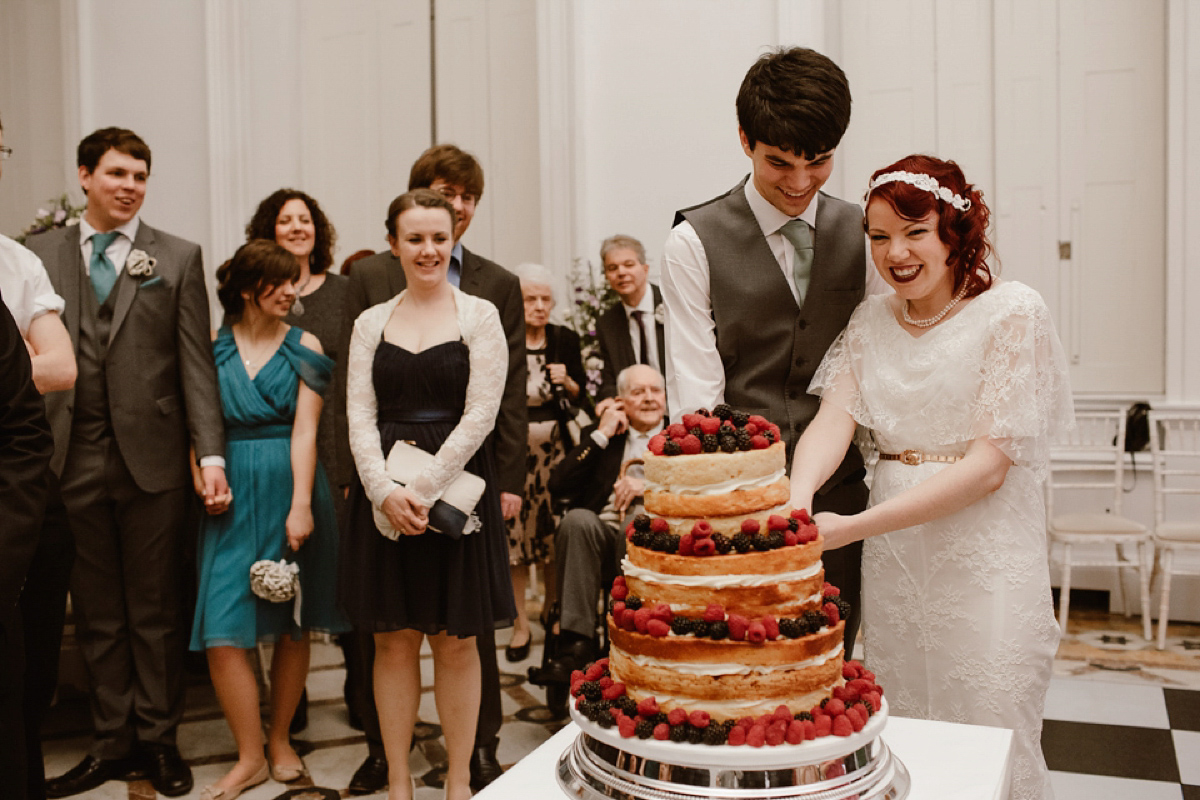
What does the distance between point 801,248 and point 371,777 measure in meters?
2.14

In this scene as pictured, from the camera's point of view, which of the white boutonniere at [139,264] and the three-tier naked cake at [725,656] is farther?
the white boutonniere at [139,264]

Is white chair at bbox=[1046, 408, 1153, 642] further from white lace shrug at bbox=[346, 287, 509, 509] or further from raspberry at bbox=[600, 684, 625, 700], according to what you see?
raspberry at bbox=[600, 684, 625, 700]

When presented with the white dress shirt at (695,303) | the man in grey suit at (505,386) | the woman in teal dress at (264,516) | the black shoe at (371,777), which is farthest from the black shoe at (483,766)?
the white dress shirt at (695,303)

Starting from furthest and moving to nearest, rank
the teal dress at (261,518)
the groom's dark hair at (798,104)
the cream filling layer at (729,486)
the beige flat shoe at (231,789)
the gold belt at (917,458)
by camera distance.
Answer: the teal dress at (261,518) → the beige flat shoe at (231,789) → the gold belt at (917,458) → the groom's dark hair at (798,104) → the cream filling layer at (729,486)

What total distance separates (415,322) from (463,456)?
1.36 feet

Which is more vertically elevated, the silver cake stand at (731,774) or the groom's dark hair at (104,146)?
the groom's dark hair at (104,146)

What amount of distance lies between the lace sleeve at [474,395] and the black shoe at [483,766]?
37.3 inches

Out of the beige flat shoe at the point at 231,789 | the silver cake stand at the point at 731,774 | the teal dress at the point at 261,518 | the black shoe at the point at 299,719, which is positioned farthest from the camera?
the black shoe at the point at 299,719

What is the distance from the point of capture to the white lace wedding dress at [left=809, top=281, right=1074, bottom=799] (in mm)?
1984

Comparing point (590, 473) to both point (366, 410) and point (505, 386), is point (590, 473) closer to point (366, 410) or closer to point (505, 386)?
point (505, 386)

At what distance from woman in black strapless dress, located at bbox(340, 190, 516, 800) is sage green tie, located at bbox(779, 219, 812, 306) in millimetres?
983

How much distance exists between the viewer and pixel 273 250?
336cm

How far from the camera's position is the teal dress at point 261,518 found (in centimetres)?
330

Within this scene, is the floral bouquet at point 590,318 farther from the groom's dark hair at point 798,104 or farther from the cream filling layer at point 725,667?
the cream filling layer at point 725,667
